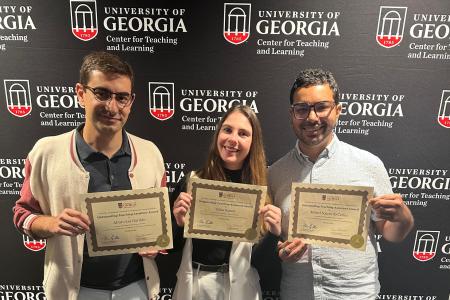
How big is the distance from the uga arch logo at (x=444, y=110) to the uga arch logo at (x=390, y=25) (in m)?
0.51

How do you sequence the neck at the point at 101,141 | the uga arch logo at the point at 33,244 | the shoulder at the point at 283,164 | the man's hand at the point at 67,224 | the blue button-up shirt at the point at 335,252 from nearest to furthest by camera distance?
the man's hand at the point at 67,224, the neck at the point at 101,141, the blue button-up shirt at the point at 335,252, the shoulder at the point at 283,164, the uga arch logo at the point at 33,244

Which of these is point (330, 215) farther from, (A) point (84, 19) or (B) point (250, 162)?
(A) point (84, 19)

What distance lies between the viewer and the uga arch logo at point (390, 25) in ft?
7.07

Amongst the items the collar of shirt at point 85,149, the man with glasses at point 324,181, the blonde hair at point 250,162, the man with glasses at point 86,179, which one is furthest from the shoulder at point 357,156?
the collar of shirt at point 85,149

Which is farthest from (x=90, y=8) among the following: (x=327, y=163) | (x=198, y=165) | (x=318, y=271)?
(x=318, y=271)

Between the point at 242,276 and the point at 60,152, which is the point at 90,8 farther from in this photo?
the point at 242,276

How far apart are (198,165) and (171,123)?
1.16 feet

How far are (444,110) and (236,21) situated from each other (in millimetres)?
1570

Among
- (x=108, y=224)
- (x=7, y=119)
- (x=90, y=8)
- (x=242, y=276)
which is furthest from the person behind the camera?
(x=7, y=119)

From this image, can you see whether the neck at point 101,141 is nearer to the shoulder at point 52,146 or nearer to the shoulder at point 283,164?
the shoulder at point 52,146

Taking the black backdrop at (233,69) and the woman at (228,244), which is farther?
the black backdrop at (233,69)

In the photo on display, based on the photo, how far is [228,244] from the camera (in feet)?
5.93

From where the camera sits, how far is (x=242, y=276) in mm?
1755

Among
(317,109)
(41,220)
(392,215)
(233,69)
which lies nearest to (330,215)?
(392,215)
